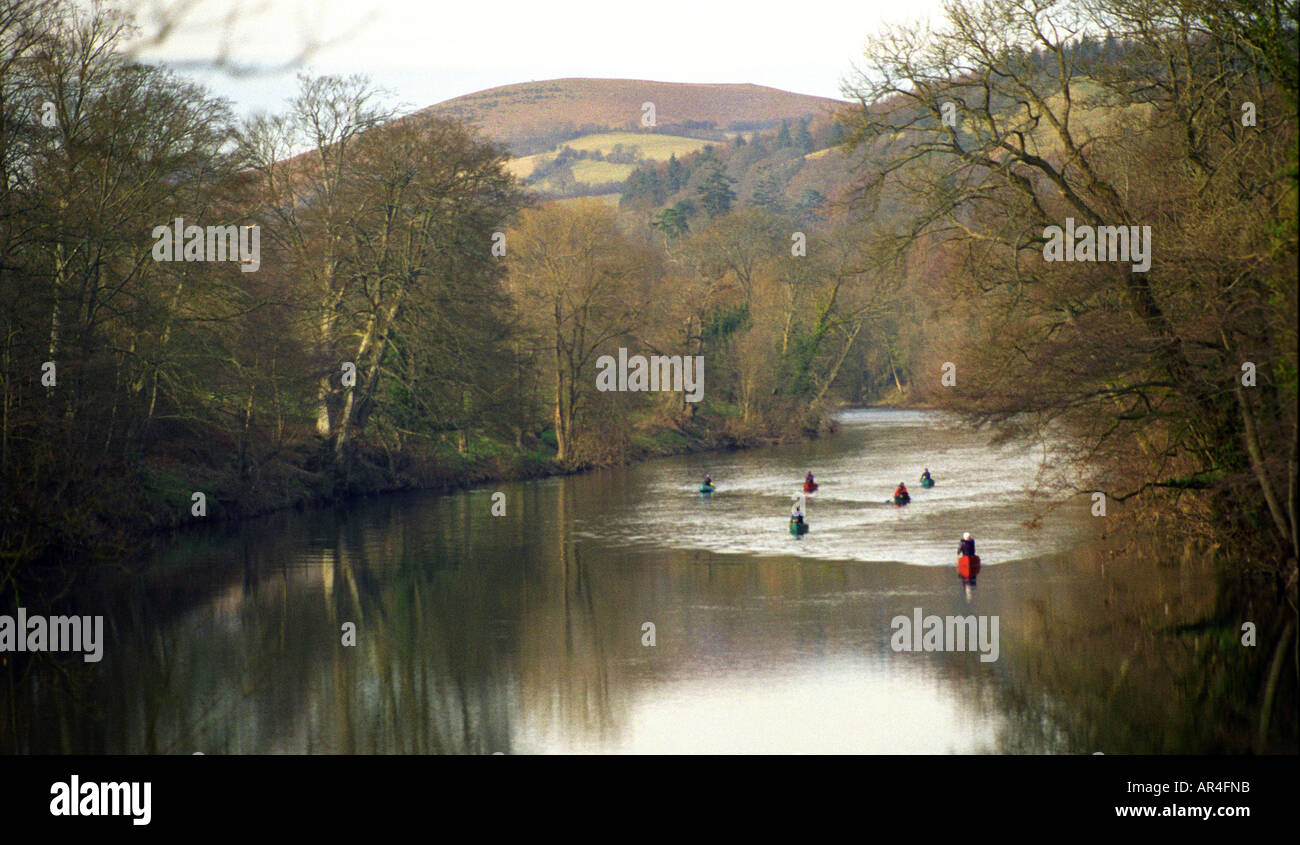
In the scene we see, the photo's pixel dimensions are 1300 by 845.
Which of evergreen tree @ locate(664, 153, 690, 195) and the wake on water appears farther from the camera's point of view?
evergreen tree @ locate(664, 153, 690, 195)

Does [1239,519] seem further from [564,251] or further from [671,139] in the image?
[671,139]

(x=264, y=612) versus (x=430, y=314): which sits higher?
(x=430, y=314)

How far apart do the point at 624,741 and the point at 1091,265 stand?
1084 centimetres

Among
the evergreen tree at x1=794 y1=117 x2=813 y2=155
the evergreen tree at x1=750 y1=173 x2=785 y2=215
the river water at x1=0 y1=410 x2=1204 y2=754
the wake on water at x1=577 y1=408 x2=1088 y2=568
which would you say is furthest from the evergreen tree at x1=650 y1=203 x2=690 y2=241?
the river water at x1=0 y1=410 x2=1204 y2=754

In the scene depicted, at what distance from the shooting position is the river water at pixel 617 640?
1370 centimetres

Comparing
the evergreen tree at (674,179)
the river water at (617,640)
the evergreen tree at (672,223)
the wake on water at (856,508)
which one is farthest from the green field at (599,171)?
the river water at (617,640)

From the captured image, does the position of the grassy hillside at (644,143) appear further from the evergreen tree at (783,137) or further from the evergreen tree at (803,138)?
the evergreen tree at (803,138)

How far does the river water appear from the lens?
45.0 ft

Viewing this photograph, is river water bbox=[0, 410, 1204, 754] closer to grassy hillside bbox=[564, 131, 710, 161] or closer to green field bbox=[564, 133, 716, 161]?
grassy hillside bbox=[564, 131, 710, 161]

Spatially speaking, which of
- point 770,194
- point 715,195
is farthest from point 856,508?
point 770,194

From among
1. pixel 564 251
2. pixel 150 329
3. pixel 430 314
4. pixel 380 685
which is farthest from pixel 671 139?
pixel 380 685

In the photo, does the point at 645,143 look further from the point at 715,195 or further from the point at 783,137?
the point at 715,195

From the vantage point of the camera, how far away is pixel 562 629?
19.6 m
